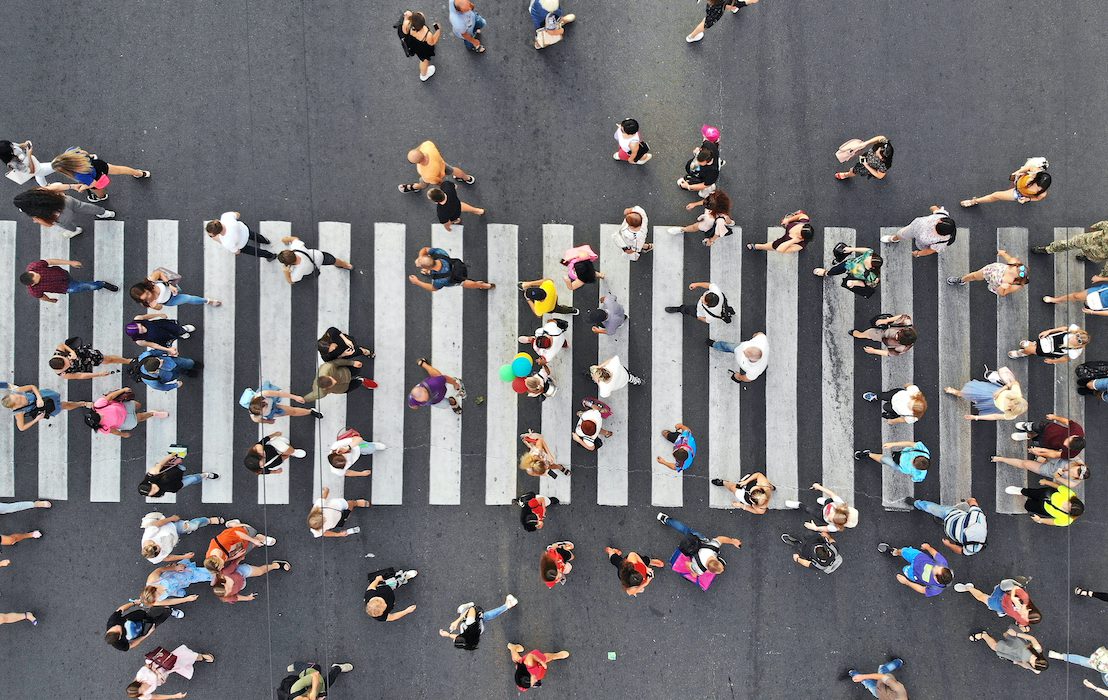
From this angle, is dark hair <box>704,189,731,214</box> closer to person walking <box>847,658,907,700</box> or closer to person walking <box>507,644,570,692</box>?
person walking <box>507,644,570,692</box>

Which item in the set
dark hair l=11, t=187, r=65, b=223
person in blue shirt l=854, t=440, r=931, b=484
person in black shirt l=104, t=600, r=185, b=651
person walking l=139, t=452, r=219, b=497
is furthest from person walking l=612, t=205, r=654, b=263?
person in black shirt l=104, t=600, r=185, b=651

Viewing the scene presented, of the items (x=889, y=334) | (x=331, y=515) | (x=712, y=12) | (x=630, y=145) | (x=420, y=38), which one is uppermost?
(x=712, y=12)

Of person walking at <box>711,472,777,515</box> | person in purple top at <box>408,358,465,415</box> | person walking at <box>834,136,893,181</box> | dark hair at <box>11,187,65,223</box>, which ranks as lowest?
person walking at <box>711,472,777,515</box>

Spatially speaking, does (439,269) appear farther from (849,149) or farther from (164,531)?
(849,149)

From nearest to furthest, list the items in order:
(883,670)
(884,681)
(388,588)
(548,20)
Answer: (388,588) → (548,20) → (884,681) → (883,670)

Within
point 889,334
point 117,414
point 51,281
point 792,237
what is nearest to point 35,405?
point 117,414

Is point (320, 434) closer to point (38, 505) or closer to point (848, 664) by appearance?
point (38, 505)
